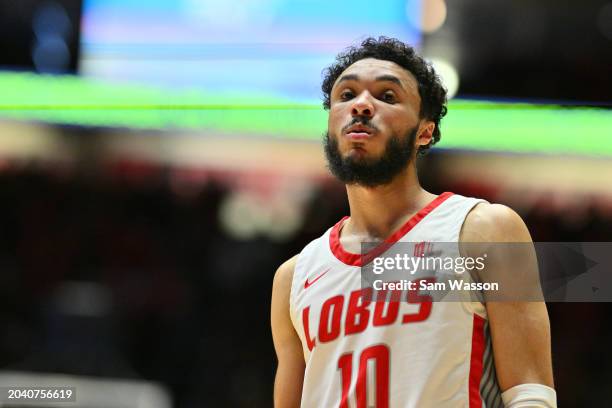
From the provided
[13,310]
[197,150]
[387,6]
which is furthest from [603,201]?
[13,310]

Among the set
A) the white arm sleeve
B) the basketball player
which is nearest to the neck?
the basketball player

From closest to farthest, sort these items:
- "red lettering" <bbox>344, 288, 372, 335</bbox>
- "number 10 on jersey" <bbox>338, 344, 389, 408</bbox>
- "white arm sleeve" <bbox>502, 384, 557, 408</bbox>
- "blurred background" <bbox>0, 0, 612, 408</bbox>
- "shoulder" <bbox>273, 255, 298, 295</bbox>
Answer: "white arm sleeve" <bbox>502, 384, 557, 408</bbox> < "number 10 on jersey" <bbox>338, 344, 389, 408</bbox> < "red lettering" <bbox>344, 288, 372, 335</bbox> < "shoulder" <bbox>273, 255, 298, 295</bbox> < "blurred background" <bbox>0, 0, 612, 408</bbox>

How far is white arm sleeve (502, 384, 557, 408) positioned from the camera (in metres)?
1.97

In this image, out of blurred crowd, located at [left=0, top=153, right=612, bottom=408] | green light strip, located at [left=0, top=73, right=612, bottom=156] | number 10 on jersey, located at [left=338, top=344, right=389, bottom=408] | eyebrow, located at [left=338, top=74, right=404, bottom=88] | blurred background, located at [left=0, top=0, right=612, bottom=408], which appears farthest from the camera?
green light strip, located at [left=0, top=73, right=612, bottom=156]

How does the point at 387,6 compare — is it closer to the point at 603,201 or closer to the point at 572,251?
the point at 603,201

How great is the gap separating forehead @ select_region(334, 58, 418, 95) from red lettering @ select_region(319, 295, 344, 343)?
2.25ft

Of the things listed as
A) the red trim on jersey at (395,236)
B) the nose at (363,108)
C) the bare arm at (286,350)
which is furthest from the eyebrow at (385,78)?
the bare arm at (286,350)

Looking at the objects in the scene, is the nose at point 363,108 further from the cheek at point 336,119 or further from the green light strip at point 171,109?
the green light strip at point 171,109

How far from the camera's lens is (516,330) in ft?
6.70

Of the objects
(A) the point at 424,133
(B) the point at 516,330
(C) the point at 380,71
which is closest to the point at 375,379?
(B) the point at 516,330

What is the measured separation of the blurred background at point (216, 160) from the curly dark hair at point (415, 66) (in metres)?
2.79

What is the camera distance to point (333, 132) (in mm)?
2406

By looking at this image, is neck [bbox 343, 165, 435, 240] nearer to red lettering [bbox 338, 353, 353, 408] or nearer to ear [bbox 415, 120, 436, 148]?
ear [bbox 415, 120, 436, 148]

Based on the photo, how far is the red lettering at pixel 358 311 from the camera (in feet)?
7.23
